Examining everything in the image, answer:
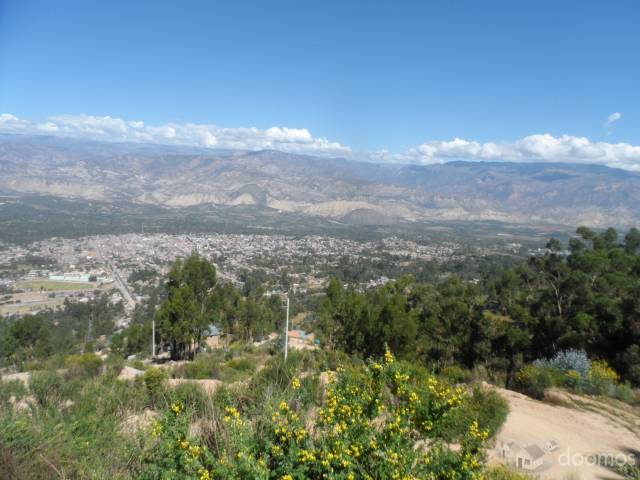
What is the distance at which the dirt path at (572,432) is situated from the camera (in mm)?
5953

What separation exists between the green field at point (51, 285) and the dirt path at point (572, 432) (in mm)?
47324

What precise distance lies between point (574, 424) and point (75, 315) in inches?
1442

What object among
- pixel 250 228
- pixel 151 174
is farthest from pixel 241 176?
pixel 250 228

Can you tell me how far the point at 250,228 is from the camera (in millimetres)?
103250

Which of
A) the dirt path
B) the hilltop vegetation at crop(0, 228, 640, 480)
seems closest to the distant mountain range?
the hilltop vegetation at crop(0, 228, 640, 480)

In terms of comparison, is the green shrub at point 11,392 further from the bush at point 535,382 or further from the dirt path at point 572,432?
the bush at point 535,382

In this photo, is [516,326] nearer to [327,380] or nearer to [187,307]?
[327,380]

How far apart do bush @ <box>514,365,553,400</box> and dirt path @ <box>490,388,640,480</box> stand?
15.8 inches

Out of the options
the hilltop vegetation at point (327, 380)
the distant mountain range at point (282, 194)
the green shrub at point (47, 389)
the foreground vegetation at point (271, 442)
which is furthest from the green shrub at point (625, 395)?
the distant mountain range at point (282, 194)

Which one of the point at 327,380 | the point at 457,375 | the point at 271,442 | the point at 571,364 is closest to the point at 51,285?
the point at 327,380

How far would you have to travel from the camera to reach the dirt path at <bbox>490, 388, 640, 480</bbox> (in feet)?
19.5

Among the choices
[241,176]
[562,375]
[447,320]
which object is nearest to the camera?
[562,375]

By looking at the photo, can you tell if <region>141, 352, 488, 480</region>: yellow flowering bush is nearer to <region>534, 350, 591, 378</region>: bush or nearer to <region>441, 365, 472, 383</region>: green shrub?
<region>441, 365, 472, 383</region>: green shrub

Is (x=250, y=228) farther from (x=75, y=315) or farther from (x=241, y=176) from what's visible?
(x=241, y=176)
